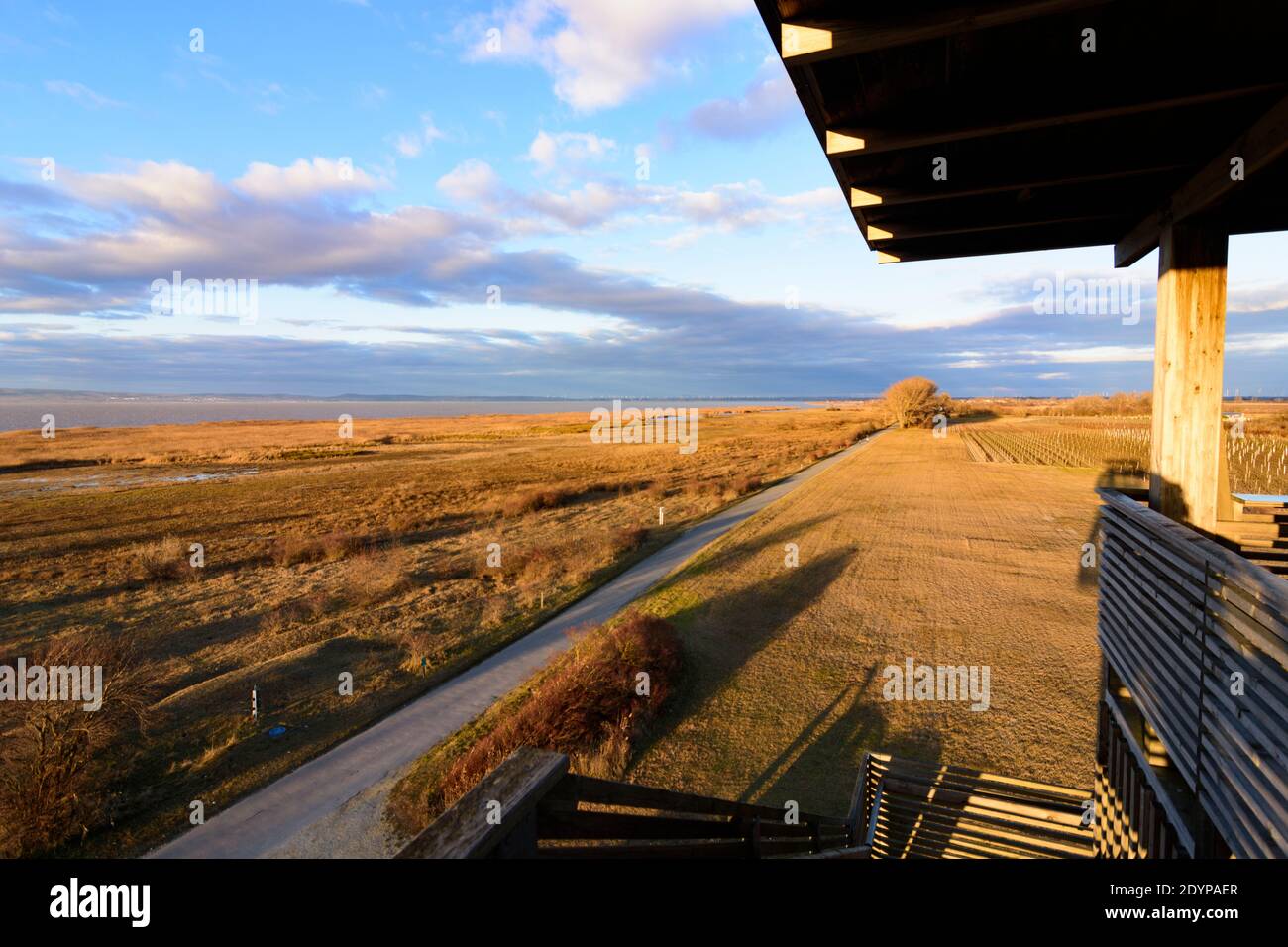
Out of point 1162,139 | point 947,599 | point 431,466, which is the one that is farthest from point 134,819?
point 431,466

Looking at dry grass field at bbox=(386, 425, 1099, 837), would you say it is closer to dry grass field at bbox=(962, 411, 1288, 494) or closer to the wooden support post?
the wooden support post

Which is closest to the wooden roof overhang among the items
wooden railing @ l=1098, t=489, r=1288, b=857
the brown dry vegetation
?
wooden railing @ l=1098, t=489, r=1288, b=857

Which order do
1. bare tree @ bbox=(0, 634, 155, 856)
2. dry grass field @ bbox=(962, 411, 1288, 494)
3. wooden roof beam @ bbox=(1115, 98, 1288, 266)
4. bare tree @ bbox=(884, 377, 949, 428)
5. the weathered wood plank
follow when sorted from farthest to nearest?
1. bare tree @ bbox=(884, 377, 949, 428)
2. dry grass field @ bbox=(962, 411, 1288, 494)
3. bare tree @ bbox=(0, 634, 155, 856)
4. wooden roof beam @ bbox=(1115, 98, 1288, 266)
5. the weathered wood plank

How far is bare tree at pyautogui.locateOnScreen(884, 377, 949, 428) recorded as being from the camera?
8775 centimetres

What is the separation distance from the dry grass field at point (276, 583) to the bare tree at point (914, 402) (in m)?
53.2

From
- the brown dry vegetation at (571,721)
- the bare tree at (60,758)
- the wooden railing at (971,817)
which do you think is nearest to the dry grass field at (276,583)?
the bare tree at (60,758)

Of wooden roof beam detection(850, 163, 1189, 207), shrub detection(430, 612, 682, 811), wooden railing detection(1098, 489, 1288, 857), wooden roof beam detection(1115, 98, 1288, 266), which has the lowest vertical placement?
shrub detection(430, 612, 682, 811)

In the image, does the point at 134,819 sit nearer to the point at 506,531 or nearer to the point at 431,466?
the point at 506,531

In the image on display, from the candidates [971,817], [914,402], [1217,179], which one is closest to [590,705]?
[971,817]

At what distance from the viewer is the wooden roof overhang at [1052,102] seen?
3.10m

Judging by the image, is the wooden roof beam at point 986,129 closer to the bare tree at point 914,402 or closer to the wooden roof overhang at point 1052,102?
the wooden roof overhang at point 1052,102

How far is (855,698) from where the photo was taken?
9898mm

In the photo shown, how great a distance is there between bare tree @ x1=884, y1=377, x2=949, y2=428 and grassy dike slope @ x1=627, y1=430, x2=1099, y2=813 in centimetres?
6898
